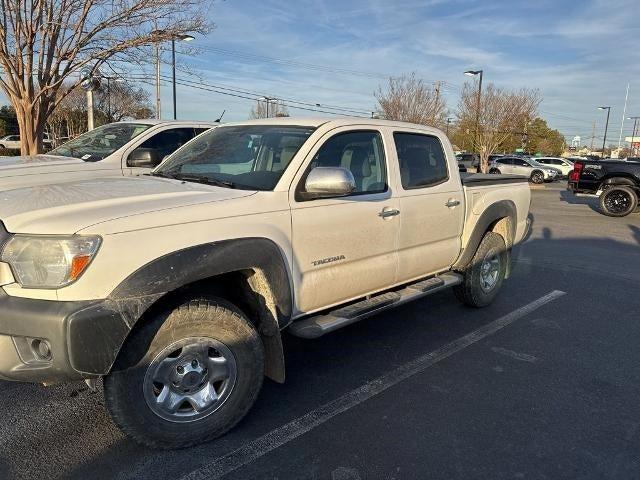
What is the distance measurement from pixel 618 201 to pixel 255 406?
45.5 feet

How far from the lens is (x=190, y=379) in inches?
110

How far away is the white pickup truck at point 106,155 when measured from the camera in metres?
5.76

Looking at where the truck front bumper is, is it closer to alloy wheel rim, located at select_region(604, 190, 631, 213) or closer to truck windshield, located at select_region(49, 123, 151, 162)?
truck windshield, located at select_region(49, 123, 151, 162)

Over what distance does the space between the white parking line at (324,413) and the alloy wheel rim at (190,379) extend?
0.97ft

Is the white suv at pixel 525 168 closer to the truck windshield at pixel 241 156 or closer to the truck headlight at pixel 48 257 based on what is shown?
the truck windshield at pixel 241 156

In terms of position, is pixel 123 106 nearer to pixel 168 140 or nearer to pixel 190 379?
pixel 168 140

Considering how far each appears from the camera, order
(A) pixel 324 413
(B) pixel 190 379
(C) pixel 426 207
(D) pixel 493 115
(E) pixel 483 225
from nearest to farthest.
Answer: (B) pixel 190 379, (A) pixel 324 413, (C) pixel 426 207, (E) pixel 483 225, (D) pixel 493 115

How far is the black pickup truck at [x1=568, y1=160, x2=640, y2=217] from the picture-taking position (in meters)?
13.8

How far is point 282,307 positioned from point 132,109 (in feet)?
127

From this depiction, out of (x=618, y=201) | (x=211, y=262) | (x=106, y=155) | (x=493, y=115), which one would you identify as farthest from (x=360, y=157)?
(x=493, y=115)

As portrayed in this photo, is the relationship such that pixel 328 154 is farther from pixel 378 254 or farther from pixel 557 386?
pixel 557 386

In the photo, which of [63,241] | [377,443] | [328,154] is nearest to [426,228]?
[328,154]

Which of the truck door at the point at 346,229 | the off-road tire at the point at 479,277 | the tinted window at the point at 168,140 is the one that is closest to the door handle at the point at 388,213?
the truck door at the point at 346,229

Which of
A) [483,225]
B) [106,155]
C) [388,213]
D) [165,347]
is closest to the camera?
[165,347]
